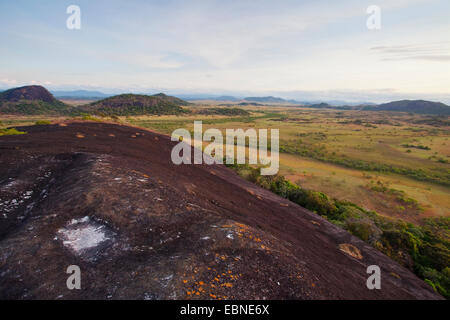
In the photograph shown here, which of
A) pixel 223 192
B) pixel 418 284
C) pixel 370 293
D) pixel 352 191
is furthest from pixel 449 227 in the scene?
pixel 223 192

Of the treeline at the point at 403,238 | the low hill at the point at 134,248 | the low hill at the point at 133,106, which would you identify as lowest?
the treeline at the point at 403,238

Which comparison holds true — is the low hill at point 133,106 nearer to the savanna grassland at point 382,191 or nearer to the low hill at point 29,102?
the low hill at point 29,102

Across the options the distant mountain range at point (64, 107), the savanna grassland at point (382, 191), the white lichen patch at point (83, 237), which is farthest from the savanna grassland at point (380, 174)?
the distant mountain range at point (64, 107)

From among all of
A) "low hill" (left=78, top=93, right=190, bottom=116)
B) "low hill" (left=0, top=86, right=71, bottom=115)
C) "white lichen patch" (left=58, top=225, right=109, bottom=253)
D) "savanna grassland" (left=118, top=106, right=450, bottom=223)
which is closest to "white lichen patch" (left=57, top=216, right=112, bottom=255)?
"white lichen patch" (left=58, top=225, right=109, bottom=253)

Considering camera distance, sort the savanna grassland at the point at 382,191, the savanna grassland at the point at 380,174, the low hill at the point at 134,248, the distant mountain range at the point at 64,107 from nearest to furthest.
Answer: the low hill at the point at 134,248 < the savanna grassland at the point at 382,191 < the savanna grassland at the point at 380,174 < the distant mountain range at the point at 64,107

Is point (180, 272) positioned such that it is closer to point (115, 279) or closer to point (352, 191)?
point (115, 279)
